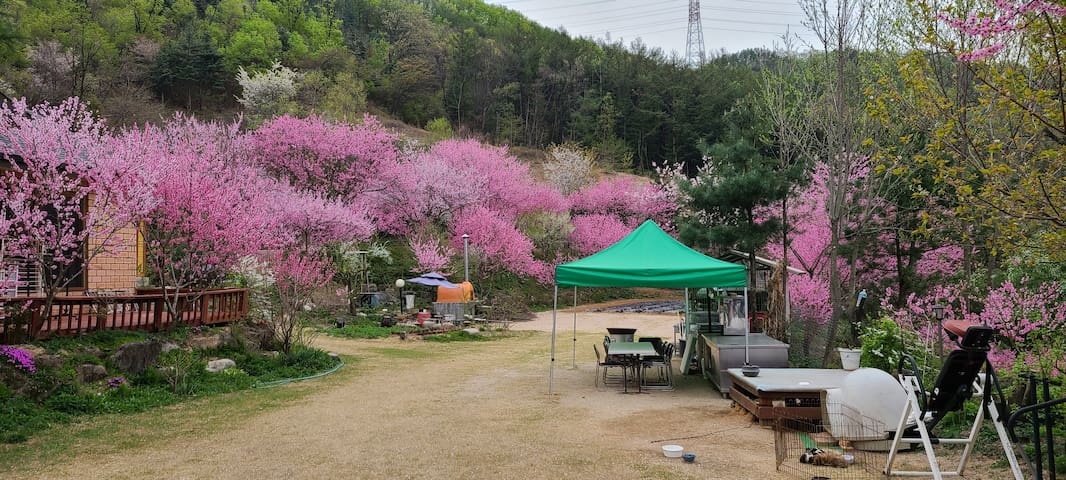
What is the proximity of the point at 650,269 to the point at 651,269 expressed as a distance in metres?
0.01

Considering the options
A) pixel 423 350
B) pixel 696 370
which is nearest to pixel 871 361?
pixel 696 370

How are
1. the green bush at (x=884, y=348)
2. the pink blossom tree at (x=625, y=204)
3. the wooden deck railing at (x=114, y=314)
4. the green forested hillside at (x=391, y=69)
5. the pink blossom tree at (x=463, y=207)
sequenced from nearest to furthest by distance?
the wooden deck railing at (x=114, y=314) → the green bush at (x=884, y=348) → the pink blossom tree at (x=463, y=207) → the pink blossom tree at (x=625, y=204) → the green forested hillside at (x=391, y=69)

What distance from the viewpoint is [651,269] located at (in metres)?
9.13

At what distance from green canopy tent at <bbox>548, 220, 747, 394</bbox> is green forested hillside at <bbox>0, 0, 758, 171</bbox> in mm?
30209

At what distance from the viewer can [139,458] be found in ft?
19.1

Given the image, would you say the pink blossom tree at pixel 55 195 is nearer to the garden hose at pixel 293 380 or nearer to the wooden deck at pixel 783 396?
the garden hose at pixel 293 380

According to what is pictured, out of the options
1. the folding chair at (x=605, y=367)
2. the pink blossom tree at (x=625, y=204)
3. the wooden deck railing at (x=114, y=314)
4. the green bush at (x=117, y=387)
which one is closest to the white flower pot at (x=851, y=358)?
the folding chair at (x=605, y=367)

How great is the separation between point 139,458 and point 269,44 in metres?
55.6

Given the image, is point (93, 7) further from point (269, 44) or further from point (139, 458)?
point (139, 458)

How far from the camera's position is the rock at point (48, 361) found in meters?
7.58

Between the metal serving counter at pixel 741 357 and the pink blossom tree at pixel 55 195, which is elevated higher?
the pink blossom tree at pixel 55 195

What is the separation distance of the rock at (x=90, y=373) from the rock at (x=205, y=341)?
66.8 inches

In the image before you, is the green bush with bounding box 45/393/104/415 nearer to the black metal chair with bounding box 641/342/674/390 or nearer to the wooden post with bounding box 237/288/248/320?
the wooden post with bounding box 237/288/248/320

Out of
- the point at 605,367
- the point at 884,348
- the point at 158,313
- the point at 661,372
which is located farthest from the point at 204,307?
the point at 884,348
